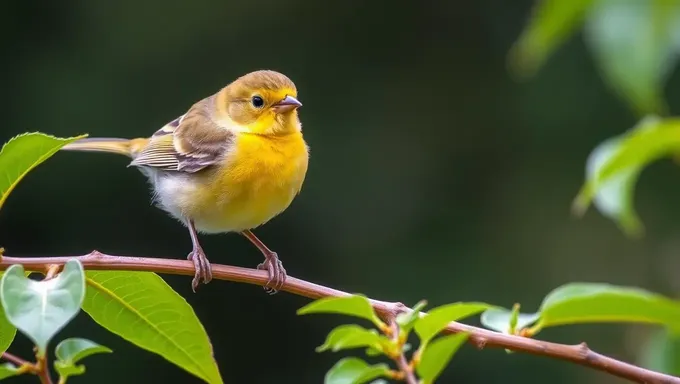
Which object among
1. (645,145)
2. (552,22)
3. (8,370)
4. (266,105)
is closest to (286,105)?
(266,105)

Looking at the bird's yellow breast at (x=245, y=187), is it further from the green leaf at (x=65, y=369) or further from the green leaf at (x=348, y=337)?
the green leaf at (x=348, y=337)

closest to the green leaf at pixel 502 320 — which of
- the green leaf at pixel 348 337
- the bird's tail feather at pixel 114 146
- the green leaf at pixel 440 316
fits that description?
the green leaf at pixel 440 316

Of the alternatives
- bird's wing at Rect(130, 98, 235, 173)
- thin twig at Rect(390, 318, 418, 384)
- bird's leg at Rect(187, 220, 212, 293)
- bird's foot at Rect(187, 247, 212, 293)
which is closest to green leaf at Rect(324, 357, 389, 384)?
thin twig at Rect(390, 318, 418, 384)

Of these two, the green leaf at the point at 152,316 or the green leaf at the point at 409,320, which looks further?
the green leaf at the point at 152,316

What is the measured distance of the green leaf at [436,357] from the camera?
1.33 metres

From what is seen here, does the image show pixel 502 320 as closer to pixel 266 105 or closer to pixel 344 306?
pixel 344 306

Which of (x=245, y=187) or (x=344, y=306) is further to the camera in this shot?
(x=245, y=187)

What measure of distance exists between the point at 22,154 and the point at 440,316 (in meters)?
0.83

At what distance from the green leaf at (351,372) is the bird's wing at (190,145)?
196cm

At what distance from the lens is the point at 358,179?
722cm

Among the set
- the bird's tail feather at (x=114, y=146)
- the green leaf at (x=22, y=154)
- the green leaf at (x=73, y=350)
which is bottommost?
the green leaf at (x=73, y=350)

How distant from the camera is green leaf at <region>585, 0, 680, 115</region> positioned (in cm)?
84

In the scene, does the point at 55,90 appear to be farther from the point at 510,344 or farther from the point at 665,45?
the point at 665,45

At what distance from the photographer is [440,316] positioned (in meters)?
1.42
